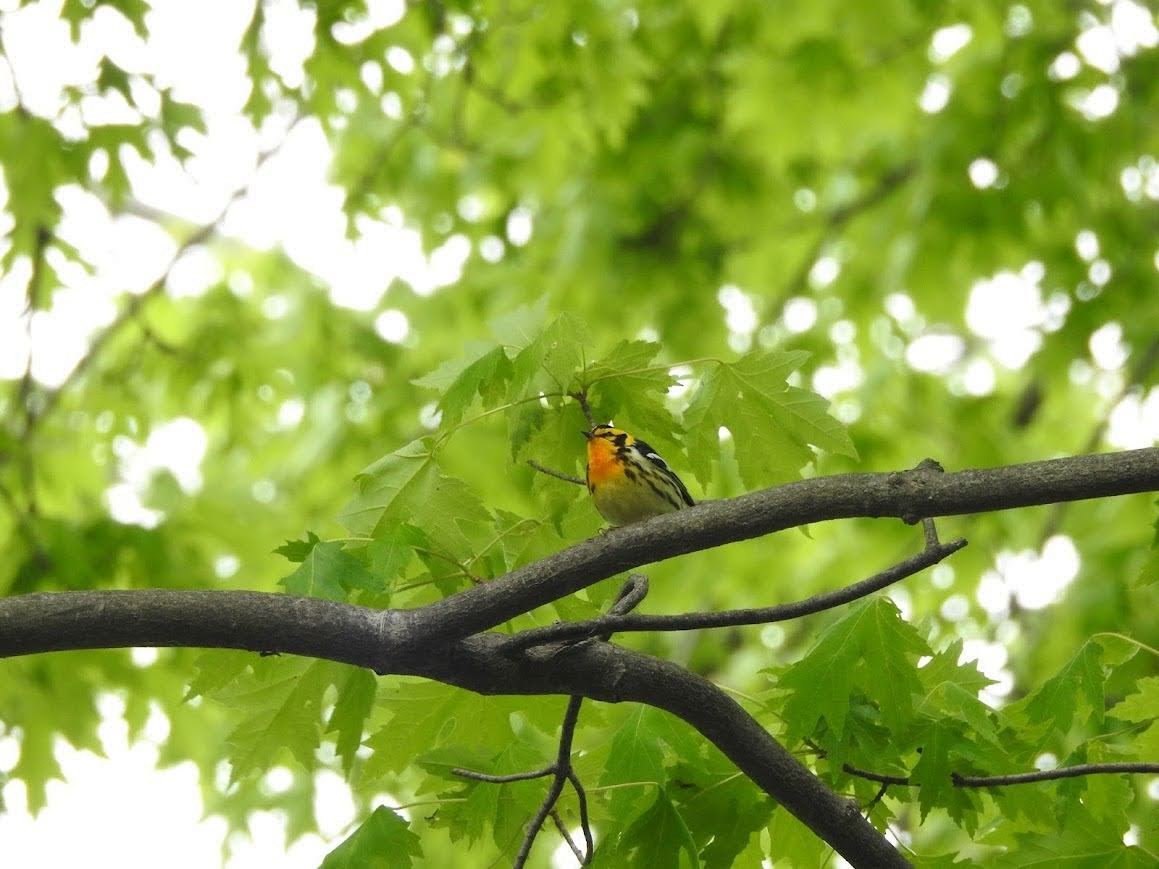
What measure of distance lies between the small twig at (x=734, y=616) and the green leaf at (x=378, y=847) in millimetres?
463

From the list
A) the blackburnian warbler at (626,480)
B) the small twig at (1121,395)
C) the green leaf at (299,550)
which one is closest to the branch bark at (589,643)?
the green leaf at (299,550)

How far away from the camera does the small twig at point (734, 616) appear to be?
6.89 feet

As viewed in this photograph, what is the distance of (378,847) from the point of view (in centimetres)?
240

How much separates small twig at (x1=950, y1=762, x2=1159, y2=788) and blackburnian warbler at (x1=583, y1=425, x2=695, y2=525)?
116 cm

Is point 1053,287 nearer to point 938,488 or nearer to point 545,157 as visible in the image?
point 545,157

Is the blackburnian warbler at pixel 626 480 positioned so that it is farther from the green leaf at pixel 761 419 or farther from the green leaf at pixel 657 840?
the green leaf at pixel 657 840

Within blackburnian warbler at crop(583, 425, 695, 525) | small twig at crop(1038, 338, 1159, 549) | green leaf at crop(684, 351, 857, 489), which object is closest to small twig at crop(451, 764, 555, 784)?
green leaf at crop(684, 351, 857, 489)

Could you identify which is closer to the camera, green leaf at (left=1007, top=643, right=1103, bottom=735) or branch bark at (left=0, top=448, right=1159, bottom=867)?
branch bark at (left=0, top=448, right=1159, bottom=867)

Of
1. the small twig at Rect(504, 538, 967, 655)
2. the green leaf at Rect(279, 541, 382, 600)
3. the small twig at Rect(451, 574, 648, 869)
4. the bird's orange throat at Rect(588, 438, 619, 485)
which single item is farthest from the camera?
the bird's orange throat at Rect(588, 438, 619, 485)

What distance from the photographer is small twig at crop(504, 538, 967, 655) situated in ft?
6.89

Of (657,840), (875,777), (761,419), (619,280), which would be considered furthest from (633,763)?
(619,280)

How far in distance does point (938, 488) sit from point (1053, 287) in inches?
251

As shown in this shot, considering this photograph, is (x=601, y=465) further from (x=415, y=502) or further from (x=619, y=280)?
(x=619, y=280)

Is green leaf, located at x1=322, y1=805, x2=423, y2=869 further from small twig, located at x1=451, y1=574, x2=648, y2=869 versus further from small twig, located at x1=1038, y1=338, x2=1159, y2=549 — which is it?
small twig, located at x1=1038, y1=338, x2=1159, y2=549
